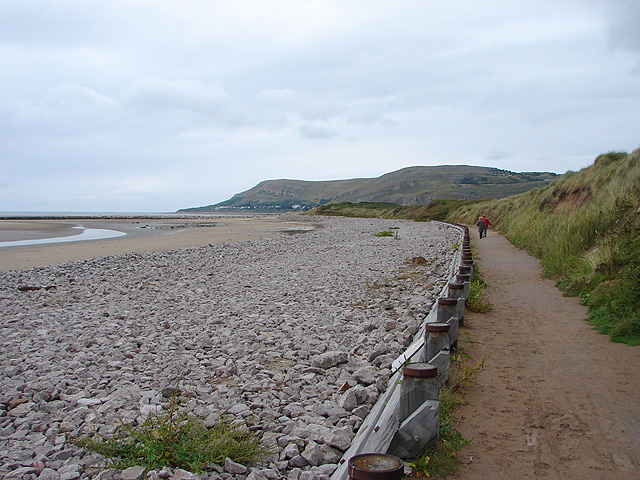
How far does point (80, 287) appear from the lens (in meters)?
10.3

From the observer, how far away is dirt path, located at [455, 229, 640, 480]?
9.30 ft

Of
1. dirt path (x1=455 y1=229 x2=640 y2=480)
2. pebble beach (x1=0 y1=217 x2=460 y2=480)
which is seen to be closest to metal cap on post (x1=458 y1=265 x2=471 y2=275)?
pebble beach (x1=0 y1=217 x2=460 y2=480)

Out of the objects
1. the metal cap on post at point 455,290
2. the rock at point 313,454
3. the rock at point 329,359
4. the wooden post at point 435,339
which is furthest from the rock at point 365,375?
the metal cap on post at point 455,290

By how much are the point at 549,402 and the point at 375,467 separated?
6.91 ft

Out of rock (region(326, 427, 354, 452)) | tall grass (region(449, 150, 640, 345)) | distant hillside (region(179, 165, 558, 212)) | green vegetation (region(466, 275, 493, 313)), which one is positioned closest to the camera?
rock (region(326, 427, 354, 452))

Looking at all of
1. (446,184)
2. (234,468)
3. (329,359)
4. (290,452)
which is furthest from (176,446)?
(446,184)

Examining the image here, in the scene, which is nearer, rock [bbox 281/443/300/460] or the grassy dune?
rock [bbox 281/443/300/460]

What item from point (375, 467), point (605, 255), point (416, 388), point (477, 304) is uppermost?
point (605, 255)

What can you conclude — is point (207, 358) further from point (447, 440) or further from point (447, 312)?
point (447, 440)

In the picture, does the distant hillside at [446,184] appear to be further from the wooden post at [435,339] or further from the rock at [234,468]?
the rock at [234,468]

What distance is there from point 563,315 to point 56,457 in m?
6.30

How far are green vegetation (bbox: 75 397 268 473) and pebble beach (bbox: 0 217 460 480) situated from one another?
0.08 metres

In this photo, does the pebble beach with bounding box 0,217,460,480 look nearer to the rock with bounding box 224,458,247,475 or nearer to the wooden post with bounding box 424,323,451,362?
the rock with bounding box 224,458,247,475

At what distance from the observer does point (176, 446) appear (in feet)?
9.97
